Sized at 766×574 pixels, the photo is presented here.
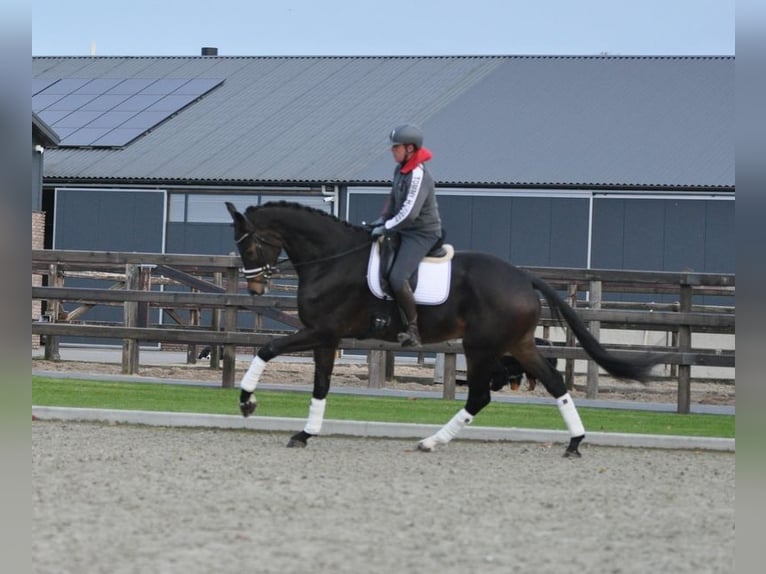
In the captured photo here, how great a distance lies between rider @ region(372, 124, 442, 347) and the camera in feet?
39.2

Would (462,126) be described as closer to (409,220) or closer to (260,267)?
(260,267)

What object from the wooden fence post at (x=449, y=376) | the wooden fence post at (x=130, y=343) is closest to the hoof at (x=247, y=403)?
the wooden fence post at (x=449, y=376)

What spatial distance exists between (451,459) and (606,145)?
2240 cm

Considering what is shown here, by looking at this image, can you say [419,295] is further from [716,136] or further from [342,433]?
[716,136]

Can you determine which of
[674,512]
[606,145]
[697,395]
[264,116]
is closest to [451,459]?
[674,512]

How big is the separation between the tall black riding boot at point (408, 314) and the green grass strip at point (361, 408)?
2019 millimetres

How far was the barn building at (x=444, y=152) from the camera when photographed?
1228 inches

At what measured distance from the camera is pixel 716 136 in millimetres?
32812

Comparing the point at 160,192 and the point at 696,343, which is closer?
the point at 696,343

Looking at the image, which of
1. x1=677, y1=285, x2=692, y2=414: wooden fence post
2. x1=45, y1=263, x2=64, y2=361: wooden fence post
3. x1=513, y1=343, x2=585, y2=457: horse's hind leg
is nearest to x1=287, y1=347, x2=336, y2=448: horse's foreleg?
x1=513, y1=343, x2=585, y2=457: horse's hind leg

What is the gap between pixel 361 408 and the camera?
15320mm

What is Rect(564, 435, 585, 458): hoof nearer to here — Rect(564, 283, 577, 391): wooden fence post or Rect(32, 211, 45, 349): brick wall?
Rect(564, 283, 577, 391): wooden fence post

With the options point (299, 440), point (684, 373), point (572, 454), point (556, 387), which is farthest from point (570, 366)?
point (299, 440)
